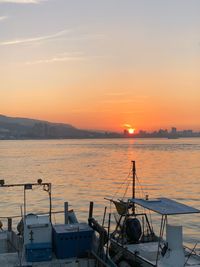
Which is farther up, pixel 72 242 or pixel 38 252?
pixel 72 242

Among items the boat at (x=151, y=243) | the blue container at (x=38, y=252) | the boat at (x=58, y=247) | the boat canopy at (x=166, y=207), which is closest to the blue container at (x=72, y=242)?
the boat at (x=58, y=247)

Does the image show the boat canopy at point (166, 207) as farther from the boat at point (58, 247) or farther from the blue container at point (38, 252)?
the blue container at point (38, 252)

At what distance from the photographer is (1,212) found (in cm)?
3681

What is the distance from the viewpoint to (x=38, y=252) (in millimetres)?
13922

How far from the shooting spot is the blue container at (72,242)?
1424 centimetres

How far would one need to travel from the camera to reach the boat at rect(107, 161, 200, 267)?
13.2 m

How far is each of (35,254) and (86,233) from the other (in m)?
1.88

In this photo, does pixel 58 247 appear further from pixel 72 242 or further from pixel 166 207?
pixel 166 207

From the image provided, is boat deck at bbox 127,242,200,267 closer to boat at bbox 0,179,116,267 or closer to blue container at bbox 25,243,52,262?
boat at bbox 0,179,116,267

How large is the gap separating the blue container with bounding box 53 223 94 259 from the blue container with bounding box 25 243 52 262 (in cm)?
37

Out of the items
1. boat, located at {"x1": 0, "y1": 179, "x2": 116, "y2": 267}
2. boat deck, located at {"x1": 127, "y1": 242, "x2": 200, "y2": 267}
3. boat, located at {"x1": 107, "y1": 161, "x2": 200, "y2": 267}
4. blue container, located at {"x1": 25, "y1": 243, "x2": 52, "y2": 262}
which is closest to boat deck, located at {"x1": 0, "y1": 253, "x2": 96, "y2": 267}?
boat, located at {"x1": 0, "y1": 179, "x2": 116, "y2": 267}

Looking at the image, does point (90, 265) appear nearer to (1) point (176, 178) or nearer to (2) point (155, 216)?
(2) point (155, 216)

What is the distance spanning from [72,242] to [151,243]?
337cm

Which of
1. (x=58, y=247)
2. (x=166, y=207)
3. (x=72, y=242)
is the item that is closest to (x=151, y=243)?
(x=166, y=207)
